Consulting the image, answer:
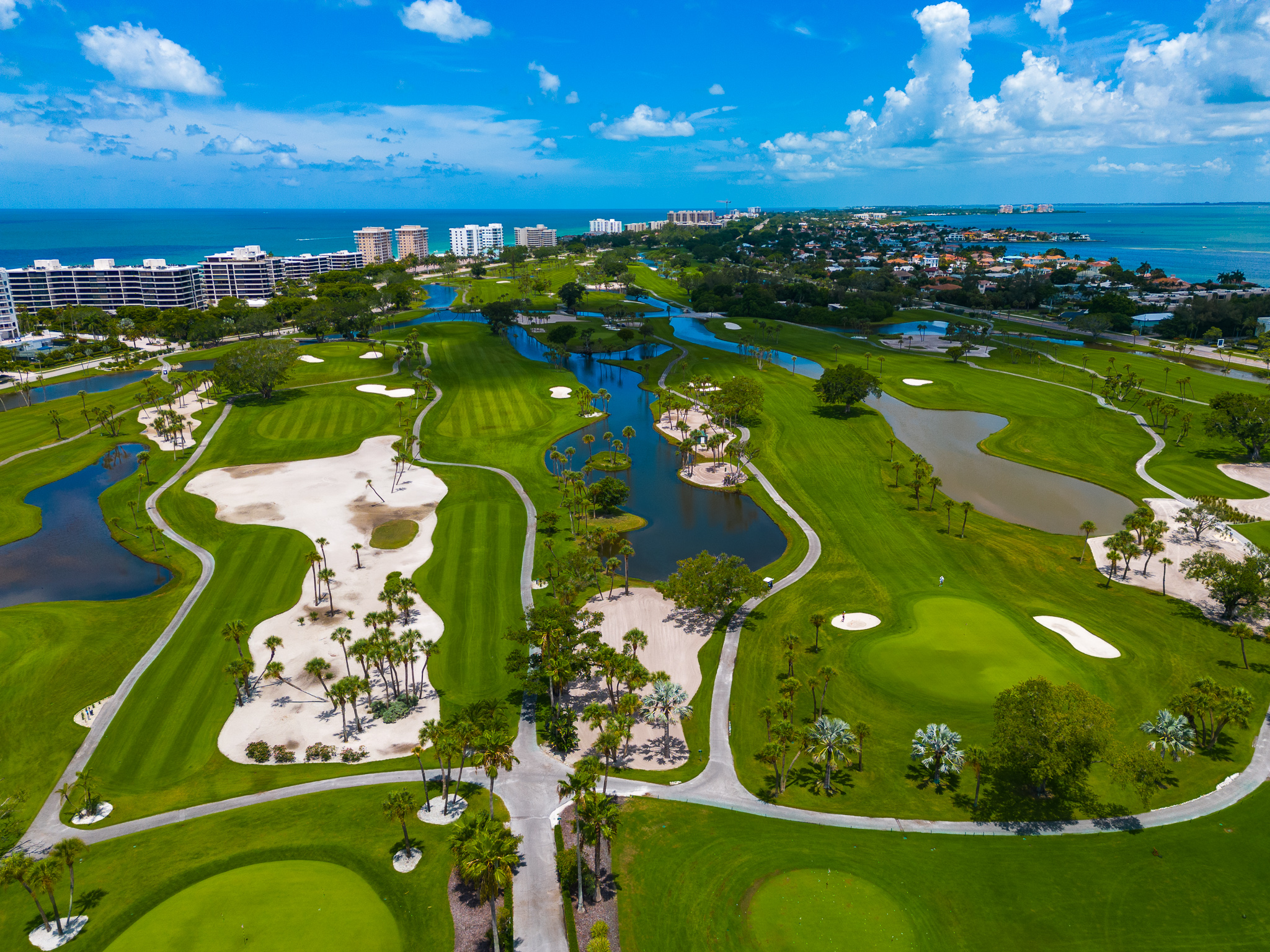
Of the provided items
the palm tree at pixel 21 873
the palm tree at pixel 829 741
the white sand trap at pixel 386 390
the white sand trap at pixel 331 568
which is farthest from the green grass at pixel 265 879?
the white sand trap at pixel 386 390

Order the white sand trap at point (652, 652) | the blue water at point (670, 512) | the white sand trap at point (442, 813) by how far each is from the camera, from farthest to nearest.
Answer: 1. the blue water at point (670, 512)
2. the white sand trap at point (652, 652)
3. the white sand trap at point (442, 813)

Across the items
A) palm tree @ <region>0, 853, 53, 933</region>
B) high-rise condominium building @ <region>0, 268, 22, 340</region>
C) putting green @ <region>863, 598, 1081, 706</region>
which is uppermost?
high-rise condominium building @ <region>0, 268, 22, 340</region>

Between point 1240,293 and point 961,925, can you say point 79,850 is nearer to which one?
→ point 961,925

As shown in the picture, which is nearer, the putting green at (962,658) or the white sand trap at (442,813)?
the white sand trap at (442,813)

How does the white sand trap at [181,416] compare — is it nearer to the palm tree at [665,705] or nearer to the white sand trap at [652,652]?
the white sand trap at [652,652]

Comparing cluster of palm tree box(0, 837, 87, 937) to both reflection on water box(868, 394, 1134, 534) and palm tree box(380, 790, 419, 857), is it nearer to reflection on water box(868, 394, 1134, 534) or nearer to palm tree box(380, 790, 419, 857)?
palm tree box(380, 790, 419, 857)

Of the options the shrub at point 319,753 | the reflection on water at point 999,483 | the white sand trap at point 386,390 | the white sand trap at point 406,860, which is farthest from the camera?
the white sand trap at point 386,390

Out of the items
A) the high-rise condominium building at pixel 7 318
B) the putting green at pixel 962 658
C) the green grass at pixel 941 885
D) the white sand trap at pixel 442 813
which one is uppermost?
the high-rise condominium building at pixel 7 318

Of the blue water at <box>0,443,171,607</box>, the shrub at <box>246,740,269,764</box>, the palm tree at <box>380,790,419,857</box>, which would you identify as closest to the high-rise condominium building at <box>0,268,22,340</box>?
the blue water at <box>0,443,171,607</box>

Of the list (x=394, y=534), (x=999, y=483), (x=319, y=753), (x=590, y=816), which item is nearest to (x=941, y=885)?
(x=590, y=816)
